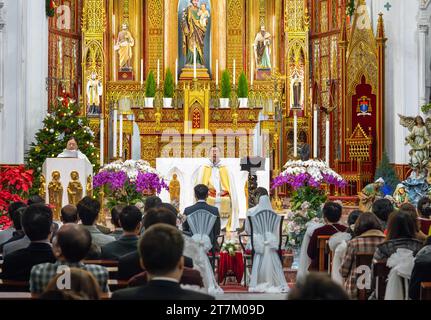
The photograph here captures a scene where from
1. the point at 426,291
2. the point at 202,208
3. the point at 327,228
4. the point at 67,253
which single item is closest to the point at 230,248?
the point at 202,208

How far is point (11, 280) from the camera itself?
618cm

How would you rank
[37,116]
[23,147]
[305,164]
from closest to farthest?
1. [305,164]
2. [23,147]
3. [37,116]

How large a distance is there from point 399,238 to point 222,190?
8.54 metres

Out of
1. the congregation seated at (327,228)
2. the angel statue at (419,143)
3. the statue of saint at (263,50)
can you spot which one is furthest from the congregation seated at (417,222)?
the statue of saint at (263,50)

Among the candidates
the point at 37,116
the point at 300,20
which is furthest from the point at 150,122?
the point at 300,20

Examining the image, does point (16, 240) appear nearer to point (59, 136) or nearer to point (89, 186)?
point (89, 186)

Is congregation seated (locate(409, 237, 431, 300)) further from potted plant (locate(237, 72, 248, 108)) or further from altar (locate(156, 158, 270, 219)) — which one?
potted plant (locate(237, 72, 248, 108))

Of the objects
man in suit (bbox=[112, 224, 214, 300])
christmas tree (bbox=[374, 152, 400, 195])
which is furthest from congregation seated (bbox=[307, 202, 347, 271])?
christmas tree (bbox=[374, 152, 400, 195])

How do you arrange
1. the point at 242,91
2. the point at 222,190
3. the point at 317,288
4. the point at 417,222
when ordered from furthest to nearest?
1. the point at 242,91
2. the point at 222,190
3. the point at 417,222
4. the point at 317,288

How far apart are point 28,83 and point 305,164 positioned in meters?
8.82

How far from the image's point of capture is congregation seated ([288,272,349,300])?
10.8ft

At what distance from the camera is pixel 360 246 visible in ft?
23.1
